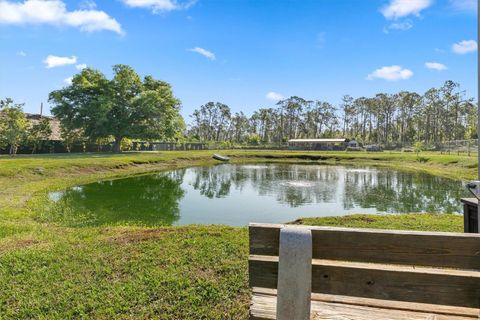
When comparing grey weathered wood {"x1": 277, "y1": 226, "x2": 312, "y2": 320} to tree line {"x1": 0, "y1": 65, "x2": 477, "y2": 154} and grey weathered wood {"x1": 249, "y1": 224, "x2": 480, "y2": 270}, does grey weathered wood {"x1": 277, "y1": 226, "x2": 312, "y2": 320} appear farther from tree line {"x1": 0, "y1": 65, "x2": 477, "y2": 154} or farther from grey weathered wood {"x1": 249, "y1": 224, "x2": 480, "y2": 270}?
tree line {"x1": 0, "y1": 65, "x2": 477, "y2": 154}

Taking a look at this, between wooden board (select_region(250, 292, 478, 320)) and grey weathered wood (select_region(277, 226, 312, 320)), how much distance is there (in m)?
0.41

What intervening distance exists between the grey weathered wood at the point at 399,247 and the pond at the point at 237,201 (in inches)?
340

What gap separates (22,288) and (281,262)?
4.20 metres

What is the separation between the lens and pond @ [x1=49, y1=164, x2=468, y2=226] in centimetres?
1152

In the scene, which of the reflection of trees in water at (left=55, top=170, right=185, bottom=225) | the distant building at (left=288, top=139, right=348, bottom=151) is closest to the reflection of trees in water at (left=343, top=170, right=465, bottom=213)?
the reflection of trees in water at (left=55, top=170, right=185, bottom=225)

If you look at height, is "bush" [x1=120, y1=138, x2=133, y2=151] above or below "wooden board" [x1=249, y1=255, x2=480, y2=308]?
above

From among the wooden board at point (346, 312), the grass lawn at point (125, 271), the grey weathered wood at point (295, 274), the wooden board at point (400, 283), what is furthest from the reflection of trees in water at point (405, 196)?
the grey weathered wood at point (295, 274)

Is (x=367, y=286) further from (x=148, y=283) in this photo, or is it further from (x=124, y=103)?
(x=124, y=103)

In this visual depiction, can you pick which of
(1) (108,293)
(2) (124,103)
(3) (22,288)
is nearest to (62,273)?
(3) (22,288)

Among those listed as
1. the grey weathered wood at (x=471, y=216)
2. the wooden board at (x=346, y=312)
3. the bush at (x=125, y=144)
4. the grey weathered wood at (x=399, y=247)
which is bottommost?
the wooden board at (x=346, y=312)

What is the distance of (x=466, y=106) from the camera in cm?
8350

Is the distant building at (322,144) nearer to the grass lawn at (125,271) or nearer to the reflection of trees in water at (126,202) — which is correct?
the reflection of trees in water at (126,202)

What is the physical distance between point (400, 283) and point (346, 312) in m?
0.55

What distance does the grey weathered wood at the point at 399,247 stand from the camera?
1.92 metres
